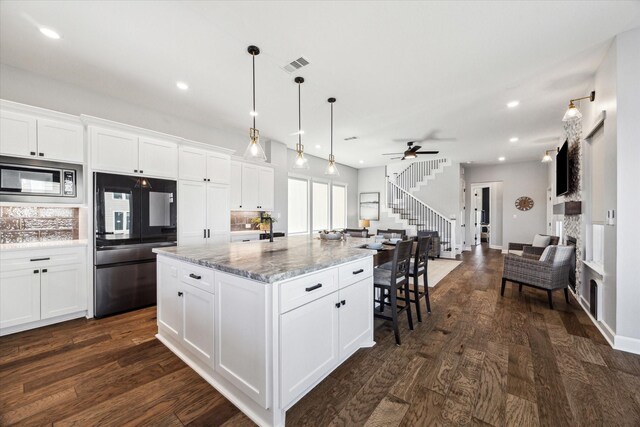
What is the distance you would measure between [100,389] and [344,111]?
434cm

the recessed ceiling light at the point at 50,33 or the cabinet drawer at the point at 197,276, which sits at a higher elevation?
the recessed ceiling light at the point at 50,33

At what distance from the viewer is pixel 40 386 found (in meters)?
1.96

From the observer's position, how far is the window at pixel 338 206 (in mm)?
8727

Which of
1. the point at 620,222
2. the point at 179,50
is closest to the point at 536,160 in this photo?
the point at 620,222

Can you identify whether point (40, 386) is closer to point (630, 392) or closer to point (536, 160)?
point (630, 392)

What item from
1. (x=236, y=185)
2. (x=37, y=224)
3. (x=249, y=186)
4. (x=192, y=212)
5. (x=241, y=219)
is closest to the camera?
(x=37, y=224)

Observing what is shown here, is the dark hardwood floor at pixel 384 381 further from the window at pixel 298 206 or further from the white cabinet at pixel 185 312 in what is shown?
the window at pixel 298 206

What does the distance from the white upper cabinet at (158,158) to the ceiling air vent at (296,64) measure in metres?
2.12

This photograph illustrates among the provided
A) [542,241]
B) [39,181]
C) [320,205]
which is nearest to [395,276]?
[39,181]

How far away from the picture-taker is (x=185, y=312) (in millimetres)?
2184

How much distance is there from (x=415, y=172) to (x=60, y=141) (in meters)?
8.68

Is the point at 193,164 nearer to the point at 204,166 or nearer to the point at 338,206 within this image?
Answer: the point at 204,166

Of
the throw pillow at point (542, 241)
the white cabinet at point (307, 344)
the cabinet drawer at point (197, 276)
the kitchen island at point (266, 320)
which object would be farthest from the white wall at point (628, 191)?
the cabinet drawer at point (197, 276)

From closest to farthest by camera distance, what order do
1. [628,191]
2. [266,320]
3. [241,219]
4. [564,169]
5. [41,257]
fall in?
[266,320]
[628,191]
[41,257]
[564,169]
[241,219]
